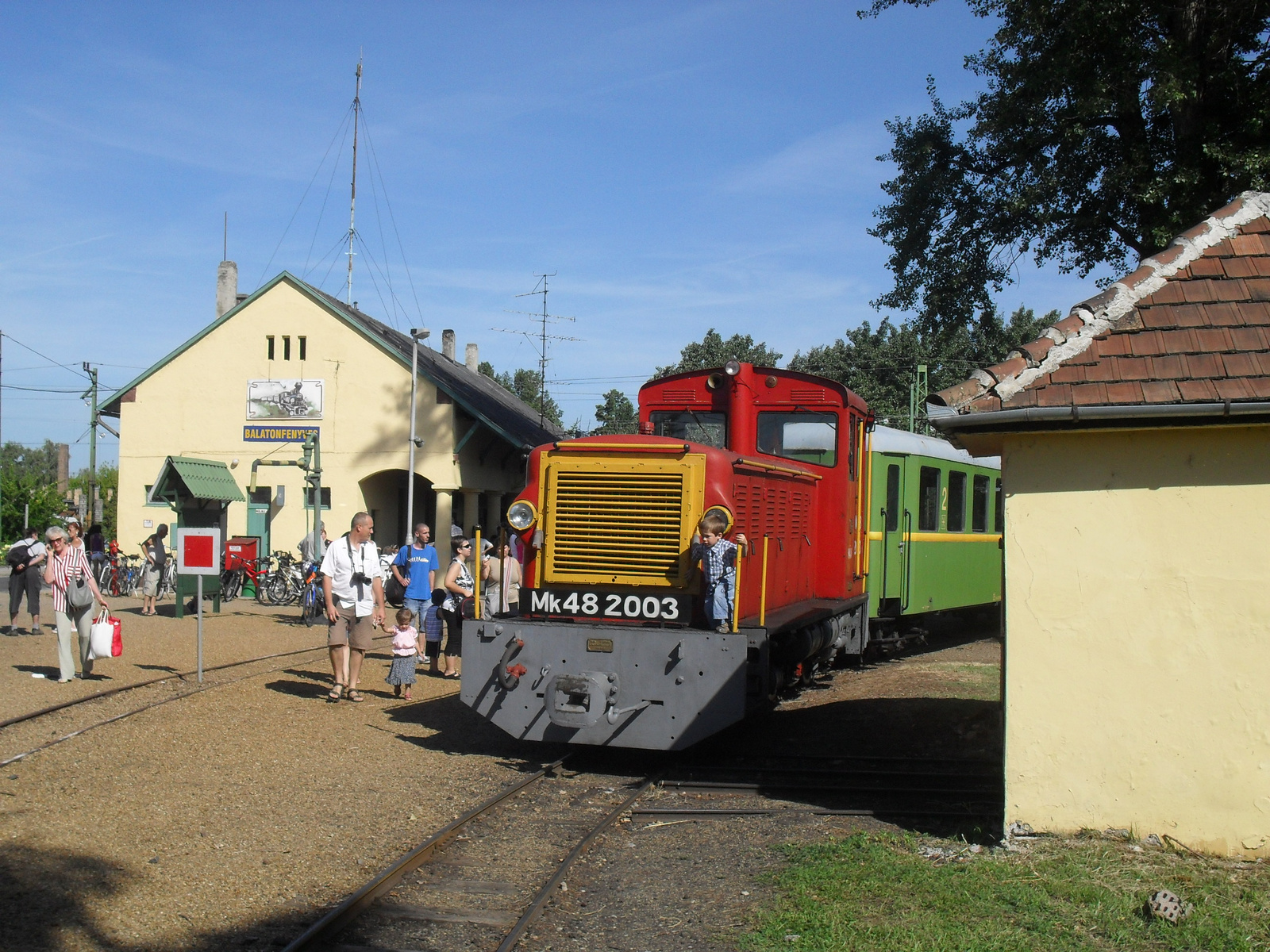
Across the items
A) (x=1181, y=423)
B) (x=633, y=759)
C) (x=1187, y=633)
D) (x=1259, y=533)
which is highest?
(x=1181, y=423)

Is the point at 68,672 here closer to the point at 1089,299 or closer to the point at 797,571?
the point at 797,571

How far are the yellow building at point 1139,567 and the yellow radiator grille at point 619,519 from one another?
102 inches

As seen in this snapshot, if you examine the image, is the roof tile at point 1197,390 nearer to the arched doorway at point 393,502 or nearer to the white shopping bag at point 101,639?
the white shopping bag at point 101,639

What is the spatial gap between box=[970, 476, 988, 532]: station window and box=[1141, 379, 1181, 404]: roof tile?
1150 cm

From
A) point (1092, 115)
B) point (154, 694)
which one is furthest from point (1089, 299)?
point (1092, 115)

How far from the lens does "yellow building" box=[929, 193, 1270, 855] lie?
5992 millimetres

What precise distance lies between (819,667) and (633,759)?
396 cm

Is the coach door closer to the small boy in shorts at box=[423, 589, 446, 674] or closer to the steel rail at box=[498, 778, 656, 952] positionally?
the small boy in shorts at box=[423, 589, 446, 674]

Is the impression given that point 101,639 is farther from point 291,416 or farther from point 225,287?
point 225,287

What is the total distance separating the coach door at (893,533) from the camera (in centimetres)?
1381

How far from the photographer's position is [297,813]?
7031 mm

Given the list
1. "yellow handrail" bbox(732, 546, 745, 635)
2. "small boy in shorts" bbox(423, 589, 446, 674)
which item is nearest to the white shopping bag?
"small boy in shorts" bbox(423, 589, 446, 674)

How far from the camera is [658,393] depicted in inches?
432

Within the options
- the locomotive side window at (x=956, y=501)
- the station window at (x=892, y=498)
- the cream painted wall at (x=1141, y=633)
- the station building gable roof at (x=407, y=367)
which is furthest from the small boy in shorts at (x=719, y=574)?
the station building gable roof at (x=407, y=367)
